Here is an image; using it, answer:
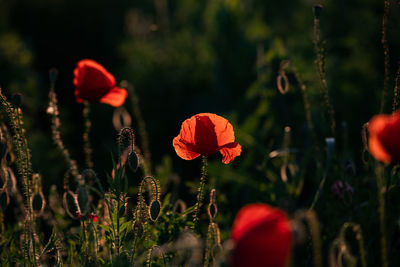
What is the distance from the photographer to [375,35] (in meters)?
3.83

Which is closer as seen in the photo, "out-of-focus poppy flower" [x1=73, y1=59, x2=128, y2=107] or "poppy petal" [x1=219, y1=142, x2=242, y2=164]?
"poppy petal" [x1=219, y1=142, x2=242, y2=164]

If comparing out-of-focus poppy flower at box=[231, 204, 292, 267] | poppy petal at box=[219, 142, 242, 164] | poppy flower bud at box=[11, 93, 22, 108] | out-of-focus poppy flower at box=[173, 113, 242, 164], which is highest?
poppy flower bud at box=[11, 93, 22, 108]

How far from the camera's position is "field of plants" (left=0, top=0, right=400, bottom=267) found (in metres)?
1.23

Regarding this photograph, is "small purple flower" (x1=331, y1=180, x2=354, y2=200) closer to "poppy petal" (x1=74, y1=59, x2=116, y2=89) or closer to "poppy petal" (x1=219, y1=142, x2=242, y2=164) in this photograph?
"poppy petal" (x1=219, y1=142, x2=242, y2=164)

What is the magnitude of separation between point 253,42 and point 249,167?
6.58 feet

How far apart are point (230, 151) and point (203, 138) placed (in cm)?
11

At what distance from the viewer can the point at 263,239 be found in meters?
0.66

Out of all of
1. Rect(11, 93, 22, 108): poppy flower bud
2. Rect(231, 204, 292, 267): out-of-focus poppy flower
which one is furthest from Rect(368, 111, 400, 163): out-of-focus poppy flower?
Rect(11, 93, 22, 108): poppy flower bud

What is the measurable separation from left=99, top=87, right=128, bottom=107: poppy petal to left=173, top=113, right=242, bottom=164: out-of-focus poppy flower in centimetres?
43

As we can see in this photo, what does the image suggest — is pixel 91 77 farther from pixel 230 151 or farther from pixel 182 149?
pixel 230 151

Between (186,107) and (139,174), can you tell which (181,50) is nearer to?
(186,107)

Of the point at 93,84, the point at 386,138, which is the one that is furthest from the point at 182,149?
the point at 386,138

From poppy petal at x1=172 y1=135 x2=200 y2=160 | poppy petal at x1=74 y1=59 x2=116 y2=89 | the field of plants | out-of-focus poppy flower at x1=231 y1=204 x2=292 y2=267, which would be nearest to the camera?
out-of-focus poppy flower at x1=231 y1=204 x2=292 y2=267

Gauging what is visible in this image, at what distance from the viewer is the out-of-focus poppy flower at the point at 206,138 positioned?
1272 millimetres
